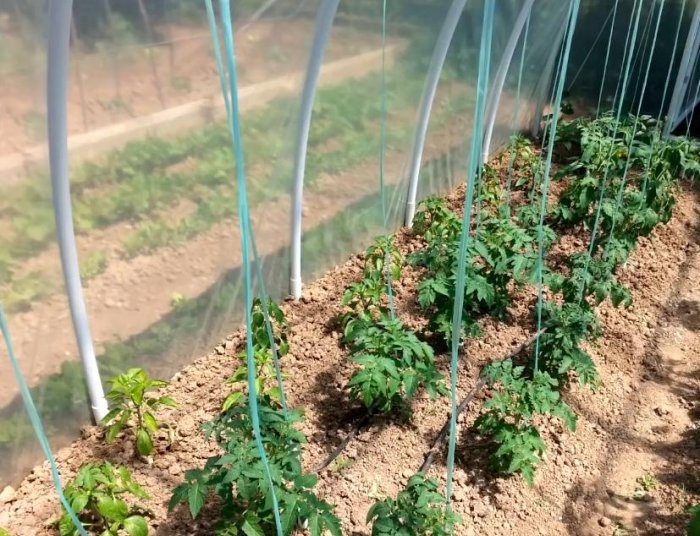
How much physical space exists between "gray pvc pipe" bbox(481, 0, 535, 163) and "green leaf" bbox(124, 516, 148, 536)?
3.98 metres

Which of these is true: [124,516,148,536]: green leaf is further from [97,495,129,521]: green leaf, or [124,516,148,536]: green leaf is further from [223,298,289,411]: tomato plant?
[223,298,289,411]: tomato plant

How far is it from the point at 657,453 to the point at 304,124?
7.70 ft

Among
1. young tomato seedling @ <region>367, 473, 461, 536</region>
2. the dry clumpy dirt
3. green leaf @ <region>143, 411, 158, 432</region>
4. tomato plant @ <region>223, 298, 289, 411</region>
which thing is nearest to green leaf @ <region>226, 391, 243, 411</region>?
tomato plant @ <region>223, 298, 289, 411</region>

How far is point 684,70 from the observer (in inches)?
222

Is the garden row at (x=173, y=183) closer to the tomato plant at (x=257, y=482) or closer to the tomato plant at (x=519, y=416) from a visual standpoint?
the tomato plant at (x=257, y=482)

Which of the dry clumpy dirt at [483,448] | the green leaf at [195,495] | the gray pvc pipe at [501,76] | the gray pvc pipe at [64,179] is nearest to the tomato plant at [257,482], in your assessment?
the green leaf at [195,495]

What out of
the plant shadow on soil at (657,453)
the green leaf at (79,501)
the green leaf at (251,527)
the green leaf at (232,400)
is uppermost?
the green leaf at (251,527)

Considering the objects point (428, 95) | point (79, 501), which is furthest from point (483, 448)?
point (428, 95)

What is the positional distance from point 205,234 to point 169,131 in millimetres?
588

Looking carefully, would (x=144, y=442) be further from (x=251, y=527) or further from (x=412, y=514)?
(x=412, y=514)

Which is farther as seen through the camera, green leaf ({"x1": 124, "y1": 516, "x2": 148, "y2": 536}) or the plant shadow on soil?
the plant shadow on soil

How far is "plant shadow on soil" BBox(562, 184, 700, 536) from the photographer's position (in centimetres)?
264

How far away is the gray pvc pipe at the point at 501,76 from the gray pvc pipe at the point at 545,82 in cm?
79

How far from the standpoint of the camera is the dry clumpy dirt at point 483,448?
261 cm
